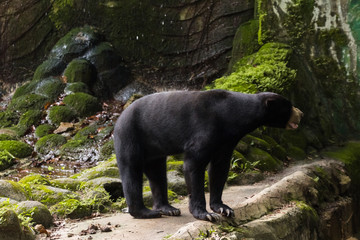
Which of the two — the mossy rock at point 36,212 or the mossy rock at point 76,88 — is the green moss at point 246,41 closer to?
the mossy rock at point 76,88

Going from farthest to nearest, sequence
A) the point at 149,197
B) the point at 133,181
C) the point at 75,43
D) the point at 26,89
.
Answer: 1. the point at 75,43
2. the point at 26,89
3. the point at 149,197
4. the point at 133,181

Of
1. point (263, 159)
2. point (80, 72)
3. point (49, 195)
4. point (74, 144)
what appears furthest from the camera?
point (80, 72)

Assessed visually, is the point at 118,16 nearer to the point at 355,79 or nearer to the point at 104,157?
the point at 104,157

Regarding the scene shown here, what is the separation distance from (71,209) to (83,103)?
8592mm

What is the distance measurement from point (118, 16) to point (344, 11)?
27.3 ft

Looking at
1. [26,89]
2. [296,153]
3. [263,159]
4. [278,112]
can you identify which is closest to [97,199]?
[278,112]

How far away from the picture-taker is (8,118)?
1469cm

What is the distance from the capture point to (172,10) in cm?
1623

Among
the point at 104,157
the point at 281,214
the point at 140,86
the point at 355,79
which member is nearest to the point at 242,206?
the point at 281,214

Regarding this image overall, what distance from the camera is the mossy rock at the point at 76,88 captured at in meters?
15.4

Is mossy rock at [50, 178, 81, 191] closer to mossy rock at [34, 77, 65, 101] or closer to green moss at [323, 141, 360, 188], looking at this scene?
green moss at [323, 141, 360, 188]

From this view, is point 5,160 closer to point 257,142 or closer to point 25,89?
point 25,89

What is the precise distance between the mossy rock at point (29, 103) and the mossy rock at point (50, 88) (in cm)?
24

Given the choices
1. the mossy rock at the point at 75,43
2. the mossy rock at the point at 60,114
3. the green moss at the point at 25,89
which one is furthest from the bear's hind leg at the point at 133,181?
the mossy rock at the point at 75,43
